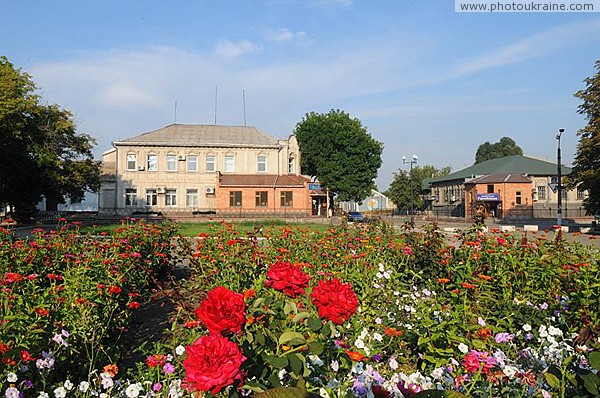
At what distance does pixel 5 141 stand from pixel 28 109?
7.98 feet

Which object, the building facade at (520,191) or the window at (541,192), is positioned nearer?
the building facade at (520,191)

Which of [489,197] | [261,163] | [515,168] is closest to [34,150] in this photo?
[261,163]

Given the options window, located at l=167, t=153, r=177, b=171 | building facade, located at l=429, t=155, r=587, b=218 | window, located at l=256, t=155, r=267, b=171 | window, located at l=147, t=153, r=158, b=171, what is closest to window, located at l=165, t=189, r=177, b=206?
window, located at l=167, t=153, r=177, b=171

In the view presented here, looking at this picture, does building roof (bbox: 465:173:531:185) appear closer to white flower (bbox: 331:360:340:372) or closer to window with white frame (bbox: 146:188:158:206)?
window with white frame (bbox: 146:188:158:206)

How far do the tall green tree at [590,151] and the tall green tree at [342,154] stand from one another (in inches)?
822

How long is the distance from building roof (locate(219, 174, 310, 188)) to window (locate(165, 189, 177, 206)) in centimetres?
544

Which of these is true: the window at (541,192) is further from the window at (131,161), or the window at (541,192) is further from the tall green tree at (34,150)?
the tall green tree at (34,150)

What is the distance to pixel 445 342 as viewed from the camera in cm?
362

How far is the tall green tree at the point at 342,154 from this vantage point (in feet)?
158

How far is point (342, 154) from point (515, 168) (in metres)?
24.8

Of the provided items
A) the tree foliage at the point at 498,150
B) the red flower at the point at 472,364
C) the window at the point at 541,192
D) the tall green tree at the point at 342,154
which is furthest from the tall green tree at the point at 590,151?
the tree foliage at the point at 498,150

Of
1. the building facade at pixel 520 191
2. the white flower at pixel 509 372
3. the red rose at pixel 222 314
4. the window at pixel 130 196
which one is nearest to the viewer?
the red rose at pixel 222 314

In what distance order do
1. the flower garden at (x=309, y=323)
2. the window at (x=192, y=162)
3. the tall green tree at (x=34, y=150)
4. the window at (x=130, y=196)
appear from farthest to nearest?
the window at (x=192, y=162), the window at (x=130, y=196), the tall green tree at (x=34, y=150), the flower garden at (x=309, y=323)

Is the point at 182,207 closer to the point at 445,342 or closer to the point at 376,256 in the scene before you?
the point at 376,256
